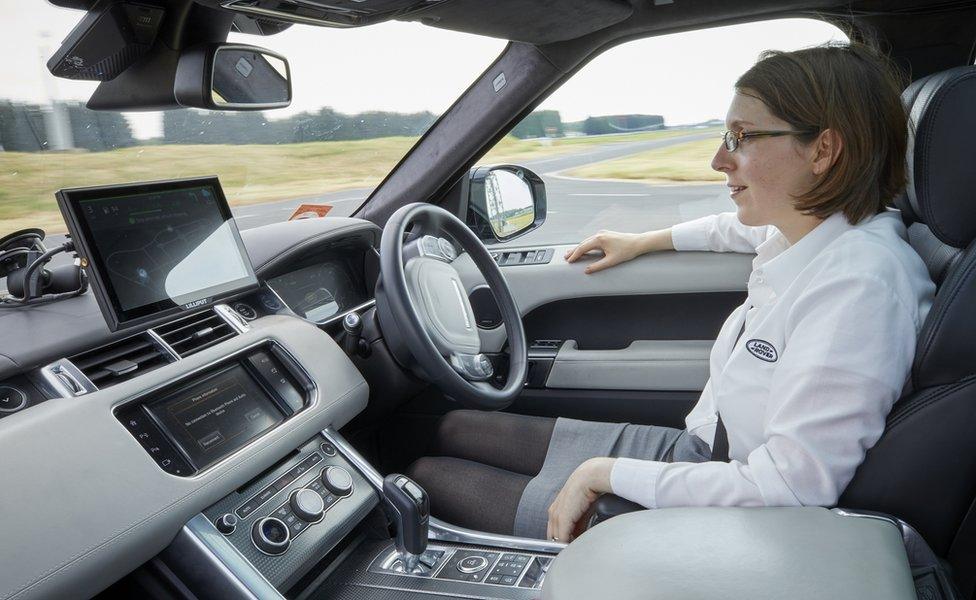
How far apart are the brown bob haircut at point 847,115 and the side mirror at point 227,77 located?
109 cm

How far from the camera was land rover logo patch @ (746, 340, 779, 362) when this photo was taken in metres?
Answer: 1.35

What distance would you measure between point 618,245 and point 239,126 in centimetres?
123

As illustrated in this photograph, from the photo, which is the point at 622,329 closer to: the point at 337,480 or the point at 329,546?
the point at 337,480

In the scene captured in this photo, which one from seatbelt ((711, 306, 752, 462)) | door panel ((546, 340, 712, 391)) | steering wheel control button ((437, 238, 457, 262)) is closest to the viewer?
seatbelt ((711, 306, 752, 462))

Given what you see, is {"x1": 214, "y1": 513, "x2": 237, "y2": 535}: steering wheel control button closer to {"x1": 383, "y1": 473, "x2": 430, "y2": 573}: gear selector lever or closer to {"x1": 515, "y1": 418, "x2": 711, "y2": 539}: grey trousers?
{"x1": 383, "y1": 473, "x2": 430, "y2": 573}: gear selector lever

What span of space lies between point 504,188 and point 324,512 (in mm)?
1596

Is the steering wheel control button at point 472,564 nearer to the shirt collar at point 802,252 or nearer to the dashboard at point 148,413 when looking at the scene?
the dashboard at point 148,413

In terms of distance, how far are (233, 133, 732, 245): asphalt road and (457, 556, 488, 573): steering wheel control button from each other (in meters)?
1.41

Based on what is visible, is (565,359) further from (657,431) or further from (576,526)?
(576,526)

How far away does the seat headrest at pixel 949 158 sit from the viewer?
3.97 ft

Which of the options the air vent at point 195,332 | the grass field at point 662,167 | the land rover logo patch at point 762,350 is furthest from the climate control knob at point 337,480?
the grass field at point 662,167

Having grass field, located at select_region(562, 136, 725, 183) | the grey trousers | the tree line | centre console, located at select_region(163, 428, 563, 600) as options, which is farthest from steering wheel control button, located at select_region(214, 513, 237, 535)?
grass field, located at select_region(562, 136, 725, 183)

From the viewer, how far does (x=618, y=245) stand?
2.48m

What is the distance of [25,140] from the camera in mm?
1691
